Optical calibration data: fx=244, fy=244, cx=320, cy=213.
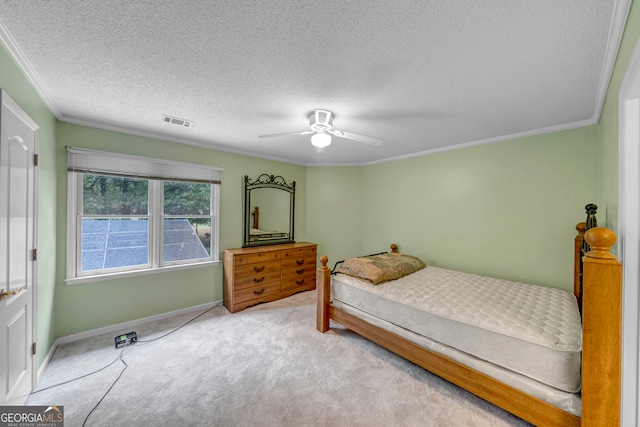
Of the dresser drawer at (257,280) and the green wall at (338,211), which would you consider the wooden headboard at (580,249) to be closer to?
the green wall at (338,211)

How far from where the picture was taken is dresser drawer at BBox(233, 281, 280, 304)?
3.46m

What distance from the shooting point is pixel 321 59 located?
5.12 ft

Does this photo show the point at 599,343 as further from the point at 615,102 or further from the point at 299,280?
the point at 299,280

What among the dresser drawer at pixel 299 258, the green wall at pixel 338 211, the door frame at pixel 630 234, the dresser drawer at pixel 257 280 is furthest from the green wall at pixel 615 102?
the dresser drawer at pixel 257 280

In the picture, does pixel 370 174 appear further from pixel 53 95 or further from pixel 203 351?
pixel 53 95

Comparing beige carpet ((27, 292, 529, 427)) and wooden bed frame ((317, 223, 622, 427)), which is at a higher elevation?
wooden bed frame ((317, 223, 622, 427))

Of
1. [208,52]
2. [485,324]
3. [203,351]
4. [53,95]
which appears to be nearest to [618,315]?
[485,324]

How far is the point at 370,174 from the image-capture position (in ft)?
15.2

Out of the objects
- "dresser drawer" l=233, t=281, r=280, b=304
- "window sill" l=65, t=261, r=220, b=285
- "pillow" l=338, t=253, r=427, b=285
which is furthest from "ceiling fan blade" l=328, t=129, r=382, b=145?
"window sill" l=65, t=261, r=220, b=285

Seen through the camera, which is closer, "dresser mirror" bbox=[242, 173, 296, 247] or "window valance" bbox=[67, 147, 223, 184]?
"window valance" bbox=[67, 147, 223, 184]

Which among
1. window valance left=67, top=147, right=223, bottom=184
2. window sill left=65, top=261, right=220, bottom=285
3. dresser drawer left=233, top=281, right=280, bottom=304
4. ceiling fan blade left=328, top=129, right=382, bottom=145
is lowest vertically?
dresser drawer left=233, top=281, right=280, bottom=304

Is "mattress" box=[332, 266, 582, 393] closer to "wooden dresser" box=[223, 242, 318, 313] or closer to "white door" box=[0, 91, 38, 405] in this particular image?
"wooden dresser" box=[223, 242, 318, 313]

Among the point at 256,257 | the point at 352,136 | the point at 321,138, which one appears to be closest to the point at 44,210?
the point at 256,257

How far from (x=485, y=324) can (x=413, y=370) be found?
826mm
